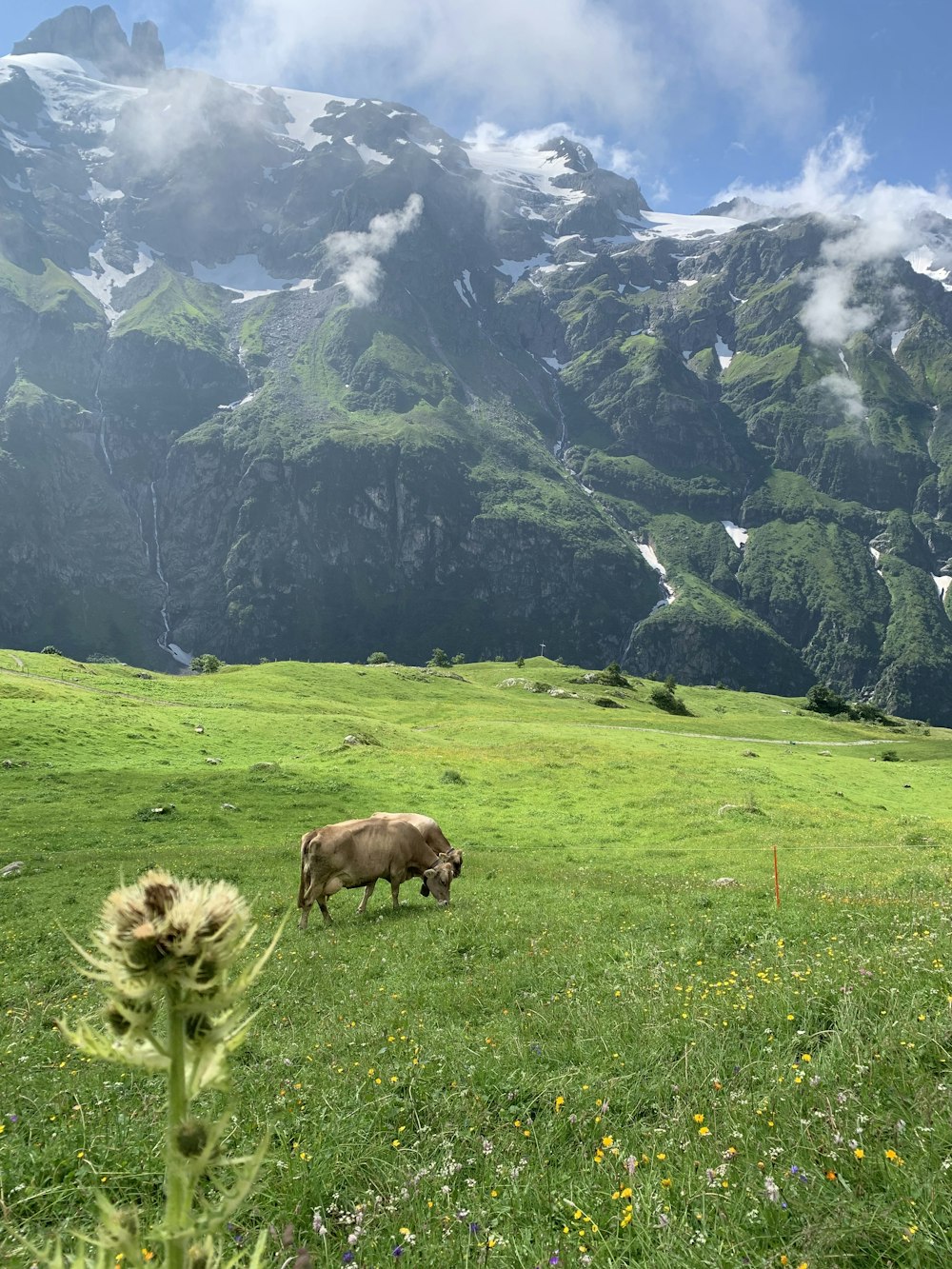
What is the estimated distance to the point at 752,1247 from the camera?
16.5 ft

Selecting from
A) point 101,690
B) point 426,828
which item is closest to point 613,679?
point 101,690

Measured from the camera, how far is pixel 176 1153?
175 centimetres

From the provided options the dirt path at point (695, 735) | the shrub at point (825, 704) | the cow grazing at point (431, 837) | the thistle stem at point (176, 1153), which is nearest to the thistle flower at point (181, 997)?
the thistle stem at point (176, 1153)

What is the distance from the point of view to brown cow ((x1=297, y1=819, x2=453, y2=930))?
66.1 ft

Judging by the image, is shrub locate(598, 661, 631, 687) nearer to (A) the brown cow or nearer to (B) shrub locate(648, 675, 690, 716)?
(B) shrub locate(648, 675, 690, 716)

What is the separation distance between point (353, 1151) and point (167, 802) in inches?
1329

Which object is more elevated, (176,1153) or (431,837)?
(176,1153)

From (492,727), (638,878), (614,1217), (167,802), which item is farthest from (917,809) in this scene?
(614,1217)

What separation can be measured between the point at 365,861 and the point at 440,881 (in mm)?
2365

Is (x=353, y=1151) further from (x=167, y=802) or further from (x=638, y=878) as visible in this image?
(x=167, y=802)

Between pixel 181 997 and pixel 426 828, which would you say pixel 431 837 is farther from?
pixel 181 997

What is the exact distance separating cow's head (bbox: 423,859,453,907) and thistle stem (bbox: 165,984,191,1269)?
19.9 m

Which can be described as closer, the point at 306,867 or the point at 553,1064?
the point at 553,1064

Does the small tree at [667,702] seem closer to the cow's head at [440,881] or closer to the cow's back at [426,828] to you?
the cow's back at [426,828]
